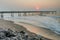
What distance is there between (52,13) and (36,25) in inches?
21.9

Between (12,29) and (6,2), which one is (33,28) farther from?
(6,2)

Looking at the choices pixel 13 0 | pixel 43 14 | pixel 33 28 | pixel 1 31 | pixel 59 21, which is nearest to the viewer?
pixel 1 31

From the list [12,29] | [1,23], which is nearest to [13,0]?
[1,23]

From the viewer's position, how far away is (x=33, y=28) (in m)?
1.35

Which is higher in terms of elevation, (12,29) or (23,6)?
(23,6)

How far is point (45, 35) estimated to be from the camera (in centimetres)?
121

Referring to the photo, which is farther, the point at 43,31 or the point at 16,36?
the point at 43,31

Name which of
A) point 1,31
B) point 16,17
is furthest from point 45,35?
point 16,17

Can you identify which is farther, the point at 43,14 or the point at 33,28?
the point at 43,14

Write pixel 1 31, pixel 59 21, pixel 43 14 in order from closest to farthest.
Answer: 1. pixel 1 31
2. pixel 59 21
3. pixel 43 14

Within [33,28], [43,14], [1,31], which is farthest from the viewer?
[43,14]

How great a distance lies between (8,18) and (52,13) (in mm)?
728

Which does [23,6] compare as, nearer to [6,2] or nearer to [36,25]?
[6,2]

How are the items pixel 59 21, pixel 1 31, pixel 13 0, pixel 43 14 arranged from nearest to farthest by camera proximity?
pixel 1 31
pixel 59 21
pixel 13 0
pixel 43 14
